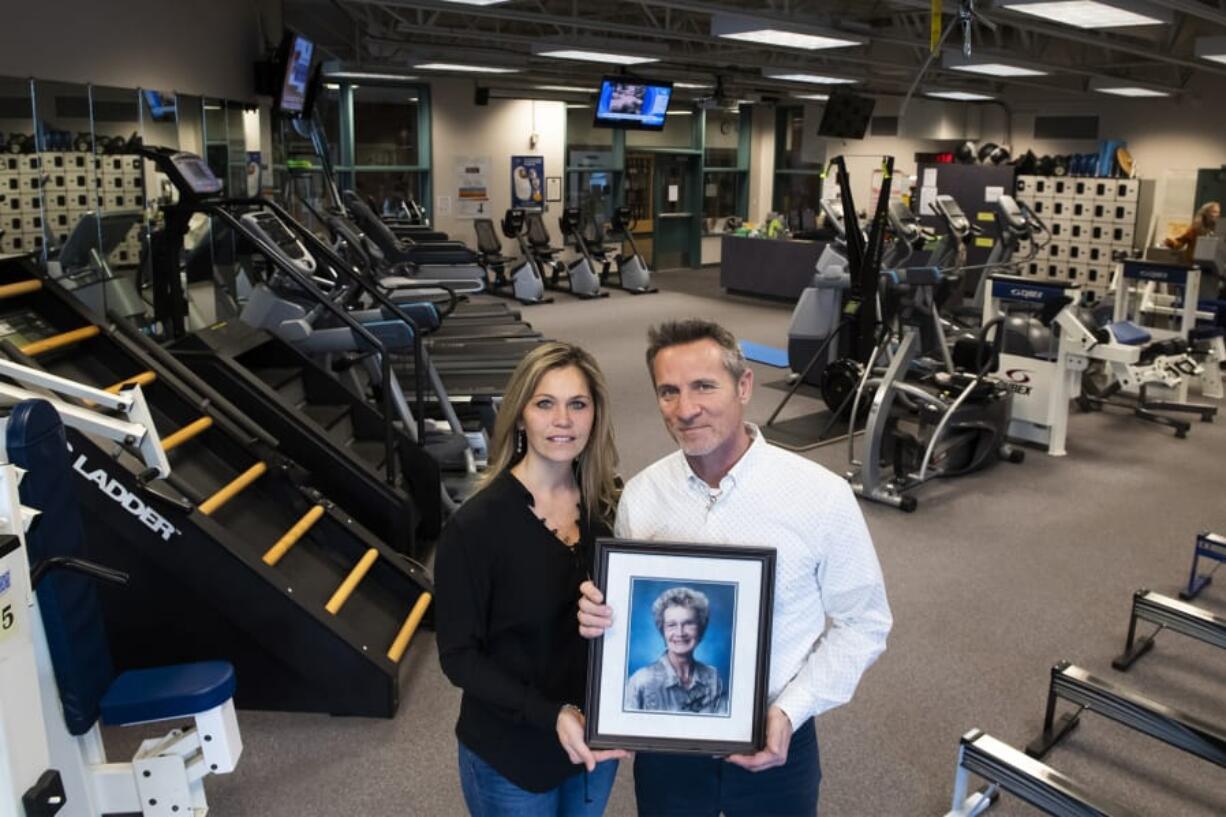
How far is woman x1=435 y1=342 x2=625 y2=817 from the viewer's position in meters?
1.68

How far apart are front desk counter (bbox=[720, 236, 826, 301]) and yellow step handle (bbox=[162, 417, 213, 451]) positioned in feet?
32.3

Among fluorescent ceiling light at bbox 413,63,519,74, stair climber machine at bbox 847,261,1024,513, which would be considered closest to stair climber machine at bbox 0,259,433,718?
stair climber machine at bbox 847,261,1024,513

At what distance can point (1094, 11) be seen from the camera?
7113mm

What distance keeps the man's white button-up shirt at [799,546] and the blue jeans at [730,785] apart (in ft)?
0.50

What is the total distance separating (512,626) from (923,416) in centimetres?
490

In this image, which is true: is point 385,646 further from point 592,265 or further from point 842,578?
point 592,265

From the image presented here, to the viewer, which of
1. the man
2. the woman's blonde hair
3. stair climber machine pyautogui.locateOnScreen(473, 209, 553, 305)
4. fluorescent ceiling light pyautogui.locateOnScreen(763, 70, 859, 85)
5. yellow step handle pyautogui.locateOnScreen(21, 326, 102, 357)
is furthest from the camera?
stair climber machine pyautogui.locateOnScreen(473, 209, 553, 305)

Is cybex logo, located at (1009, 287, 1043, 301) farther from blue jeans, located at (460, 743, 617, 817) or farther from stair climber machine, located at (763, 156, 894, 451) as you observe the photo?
blue jeans, located at (460, 743, 617, 817)

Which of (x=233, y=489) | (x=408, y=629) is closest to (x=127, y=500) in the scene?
(x=233, y=489)

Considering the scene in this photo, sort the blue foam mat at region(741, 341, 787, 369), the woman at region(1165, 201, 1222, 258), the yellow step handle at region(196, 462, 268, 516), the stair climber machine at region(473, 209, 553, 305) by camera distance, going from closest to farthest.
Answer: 1. the yellow step handle at region(196, 462, 268, 516)
2. the blue foam mat at region(741, 341, 787, 369)
3. the woman at region(1165, 201, 1222, 258)
4. the stair climber machine at region(473, 209, 553, 305)

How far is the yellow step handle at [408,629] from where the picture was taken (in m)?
3.78

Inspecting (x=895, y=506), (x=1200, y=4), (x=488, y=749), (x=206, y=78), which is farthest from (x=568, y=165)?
(x=488, y=749)

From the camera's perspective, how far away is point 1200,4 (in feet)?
24.2

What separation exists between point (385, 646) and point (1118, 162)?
13563 millimetres
